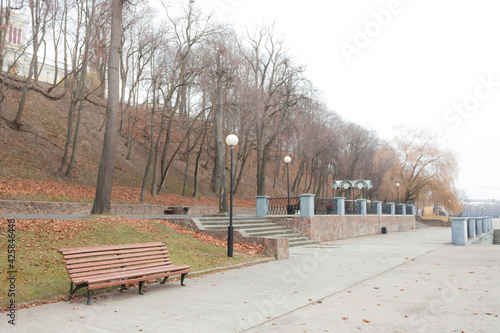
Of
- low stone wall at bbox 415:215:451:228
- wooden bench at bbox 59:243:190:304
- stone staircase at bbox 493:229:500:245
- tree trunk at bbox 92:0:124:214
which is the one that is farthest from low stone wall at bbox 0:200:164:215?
low stone wall at bbox 415:215:451:228

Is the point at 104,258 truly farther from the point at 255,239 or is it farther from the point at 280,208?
the point at 280,208

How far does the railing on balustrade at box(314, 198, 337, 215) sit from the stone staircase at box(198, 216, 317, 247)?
3390 millimetres

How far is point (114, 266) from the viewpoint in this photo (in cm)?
773

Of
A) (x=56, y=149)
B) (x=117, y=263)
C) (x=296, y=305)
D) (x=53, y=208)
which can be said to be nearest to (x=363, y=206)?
(x=53, y=208)

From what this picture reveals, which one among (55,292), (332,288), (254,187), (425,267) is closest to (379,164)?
(254,187)

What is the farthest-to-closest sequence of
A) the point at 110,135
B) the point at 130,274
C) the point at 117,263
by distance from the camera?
the point at 110,135, the point at 117,263, the point at 130,274

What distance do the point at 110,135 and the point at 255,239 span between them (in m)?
6.82

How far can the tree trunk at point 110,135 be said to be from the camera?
14.9m

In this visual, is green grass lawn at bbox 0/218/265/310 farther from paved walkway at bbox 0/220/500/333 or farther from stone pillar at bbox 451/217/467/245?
stone pillar at bbox 451/217/467/245

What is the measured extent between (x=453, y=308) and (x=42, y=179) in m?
22.8

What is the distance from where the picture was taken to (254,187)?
45594 mm

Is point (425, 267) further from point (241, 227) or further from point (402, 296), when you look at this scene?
point (241, 227)

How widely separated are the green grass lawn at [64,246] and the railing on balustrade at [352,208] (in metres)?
15.6

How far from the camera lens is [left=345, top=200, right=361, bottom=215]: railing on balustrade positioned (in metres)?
27.7
